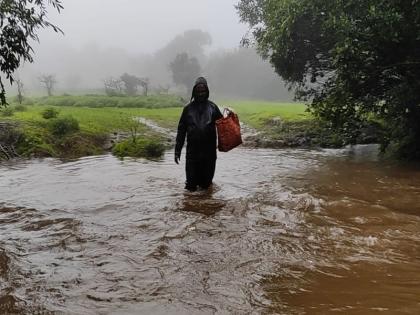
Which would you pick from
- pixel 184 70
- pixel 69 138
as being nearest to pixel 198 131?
pixel 69 138

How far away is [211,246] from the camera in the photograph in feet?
19.4

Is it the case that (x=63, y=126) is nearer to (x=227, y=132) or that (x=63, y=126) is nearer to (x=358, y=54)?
(x=227, y=132)

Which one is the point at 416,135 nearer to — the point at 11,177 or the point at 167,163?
the point at 167,163

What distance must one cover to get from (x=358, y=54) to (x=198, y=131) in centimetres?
564

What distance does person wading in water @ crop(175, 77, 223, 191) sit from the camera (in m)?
9.00

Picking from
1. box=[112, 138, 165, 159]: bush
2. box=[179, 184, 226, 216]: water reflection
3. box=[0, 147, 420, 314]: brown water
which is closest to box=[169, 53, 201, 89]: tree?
box=[112, 138, 165, 159]: bush

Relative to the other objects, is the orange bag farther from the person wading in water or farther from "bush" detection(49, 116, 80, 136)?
"bush" detection(49, 116, 80, 136)

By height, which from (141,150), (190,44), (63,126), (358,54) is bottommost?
(141,150)

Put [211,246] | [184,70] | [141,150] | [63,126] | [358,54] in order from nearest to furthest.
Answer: [211,246] < [358,54] < [141,150] < [63,126] < [184,70]

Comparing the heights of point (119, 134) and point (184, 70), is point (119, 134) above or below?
below

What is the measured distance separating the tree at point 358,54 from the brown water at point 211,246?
329 cm

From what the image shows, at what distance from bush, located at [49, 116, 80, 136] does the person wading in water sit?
33.1ft

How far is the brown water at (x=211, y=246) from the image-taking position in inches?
169

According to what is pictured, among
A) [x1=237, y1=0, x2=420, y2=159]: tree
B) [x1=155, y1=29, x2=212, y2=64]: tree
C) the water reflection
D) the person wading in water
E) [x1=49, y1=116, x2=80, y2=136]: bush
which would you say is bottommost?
the water reflection
